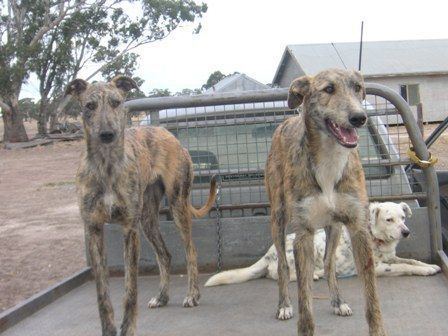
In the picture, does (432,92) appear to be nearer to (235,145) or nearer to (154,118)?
Result: (235,145)

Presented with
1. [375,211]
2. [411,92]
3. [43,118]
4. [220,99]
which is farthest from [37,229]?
[411,92]

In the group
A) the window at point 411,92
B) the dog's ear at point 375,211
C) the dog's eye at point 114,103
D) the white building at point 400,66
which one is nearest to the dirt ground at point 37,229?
the dog's eye at point 114,103

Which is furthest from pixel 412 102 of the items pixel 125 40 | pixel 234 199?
pixel 234 199

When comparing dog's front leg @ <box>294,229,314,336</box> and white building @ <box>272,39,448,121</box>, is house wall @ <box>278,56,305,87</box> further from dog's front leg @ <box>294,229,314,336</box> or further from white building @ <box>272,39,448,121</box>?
dog's front leg @ <box>294,229,314,336</box>

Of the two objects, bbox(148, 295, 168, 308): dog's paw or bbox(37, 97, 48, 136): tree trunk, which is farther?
bbox(37, 97, 48, 136): tree trunk

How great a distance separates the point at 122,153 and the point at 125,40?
3351 cm

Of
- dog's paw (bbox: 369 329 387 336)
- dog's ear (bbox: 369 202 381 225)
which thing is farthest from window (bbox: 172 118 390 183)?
dog's paw (bbox: 369 329 387 336)

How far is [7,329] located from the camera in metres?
3.46

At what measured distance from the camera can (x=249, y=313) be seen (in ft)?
12.2

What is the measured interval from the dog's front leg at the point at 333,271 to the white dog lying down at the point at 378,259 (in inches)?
10.3

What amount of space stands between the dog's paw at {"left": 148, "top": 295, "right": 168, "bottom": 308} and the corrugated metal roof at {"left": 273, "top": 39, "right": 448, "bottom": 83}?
29.2m

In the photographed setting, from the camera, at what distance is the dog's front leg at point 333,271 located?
3.67m

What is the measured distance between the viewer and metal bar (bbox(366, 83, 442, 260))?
441 cm

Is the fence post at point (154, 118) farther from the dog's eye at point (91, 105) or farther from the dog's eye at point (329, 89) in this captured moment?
the dog's eye at point (329, 89)
